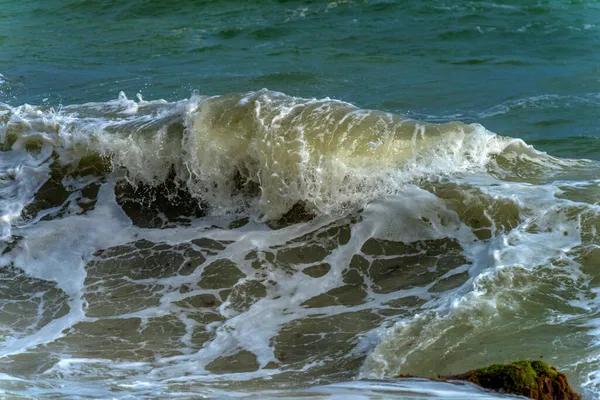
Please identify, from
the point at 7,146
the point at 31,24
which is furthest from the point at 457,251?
the point at 31,24

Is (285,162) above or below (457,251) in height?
above

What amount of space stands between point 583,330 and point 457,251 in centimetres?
189

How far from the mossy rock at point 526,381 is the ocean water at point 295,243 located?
0.13 m

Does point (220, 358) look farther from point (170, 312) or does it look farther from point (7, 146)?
point (7, 146)

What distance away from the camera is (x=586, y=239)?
7.10 m

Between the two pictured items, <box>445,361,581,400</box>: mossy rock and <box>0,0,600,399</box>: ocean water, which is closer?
<box>445,361,581,400</box>: mossy rock

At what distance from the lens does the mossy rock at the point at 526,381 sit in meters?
→ 4.27

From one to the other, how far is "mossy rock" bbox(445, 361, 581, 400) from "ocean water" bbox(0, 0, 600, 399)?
0.42 ft

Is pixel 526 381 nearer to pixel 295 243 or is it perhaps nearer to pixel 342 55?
pixel 295 243

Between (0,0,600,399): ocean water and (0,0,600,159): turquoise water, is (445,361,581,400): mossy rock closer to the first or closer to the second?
(0,0,600,399): ocean water

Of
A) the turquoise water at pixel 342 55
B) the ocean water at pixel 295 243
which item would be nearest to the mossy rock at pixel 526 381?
the ocean water at pixel 295 243

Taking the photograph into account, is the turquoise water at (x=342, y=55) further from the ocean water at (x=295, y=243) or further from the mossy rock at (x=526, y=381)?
the mossy rock at (x=526, y=381)

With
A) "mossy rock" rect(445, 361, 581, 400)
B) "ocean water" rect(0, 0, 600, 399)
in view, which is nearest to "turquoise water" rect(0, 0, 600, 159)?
"ocean water" rect(0, 0, 600, 399)

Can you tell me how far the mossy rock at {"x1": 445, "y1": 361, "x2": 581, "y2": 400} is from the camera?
4266mm
